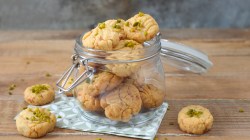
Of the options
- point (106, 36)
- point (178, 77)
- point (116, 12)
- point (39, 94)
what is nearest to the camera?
point (106, 36)

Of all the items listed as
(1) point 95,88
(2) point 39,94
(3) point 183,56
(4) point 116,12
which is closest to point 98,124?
(1) point 95,88

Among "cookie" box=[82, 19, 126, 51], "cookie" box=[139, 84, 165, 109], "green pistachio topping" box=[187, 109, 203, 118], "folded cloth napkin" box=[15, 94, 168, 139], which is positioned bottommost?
"folded cloth napkin" box=[15, 94, 168, 139]

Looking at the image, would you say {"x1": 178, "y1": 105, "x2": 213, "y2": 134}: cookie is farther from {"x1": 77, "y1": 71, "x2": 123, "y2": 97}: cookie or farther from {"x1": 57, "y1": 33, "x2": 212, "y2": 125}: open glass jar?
{"x1": 77, "y1": 71, "x2": 123, "y2": 97}: cookie

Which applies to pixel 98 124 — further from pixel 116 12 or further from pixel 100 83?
pixel 116 12

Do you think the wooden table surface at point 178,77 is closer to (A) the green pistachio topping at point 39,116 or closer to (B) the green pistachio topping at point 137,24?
(A) the green pistachio topping at point 39,116

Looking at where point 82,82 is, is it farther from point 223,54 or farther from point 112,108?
point 223,54

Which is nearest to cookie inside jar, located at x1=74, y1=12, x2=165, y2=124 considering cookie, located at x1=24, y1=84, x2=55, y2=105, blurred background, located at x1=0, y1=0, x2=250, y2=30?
cookie, located at x1=24, y1=84, x2=55, y2=105
